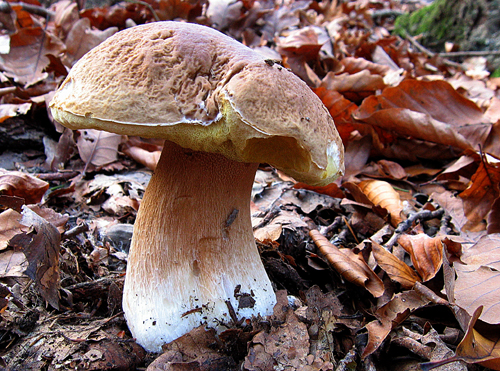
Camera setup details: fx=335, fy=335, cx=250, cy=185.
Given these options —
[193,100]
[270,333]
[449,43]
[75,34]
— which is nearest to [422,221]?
[270,333]

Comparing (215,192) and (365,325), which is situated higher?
(215,192)

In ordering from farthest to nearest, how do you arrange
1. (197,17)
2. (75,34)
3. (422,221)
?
(197,17)
(75,34)
(422,221)

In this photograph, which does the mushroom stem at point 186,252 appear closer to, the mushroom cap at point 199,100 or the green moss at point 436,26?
the mushroom cap at point 199,100

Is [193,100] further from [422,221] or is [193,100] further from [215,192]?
[422,221]

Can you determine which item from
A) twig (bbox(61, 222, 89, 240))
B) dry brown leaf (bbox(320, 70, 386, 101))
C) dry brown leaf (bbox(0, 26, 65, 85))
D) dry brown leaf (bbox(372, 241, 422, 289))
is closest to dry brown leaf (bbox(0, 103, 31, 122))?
dry brown leaf (bbox(0, 26, 65, 85))

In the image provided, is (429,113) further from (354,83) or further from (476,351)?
(476,351)

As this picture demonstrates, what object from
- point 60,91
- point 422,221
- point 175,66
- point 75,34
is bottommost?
point 422,221

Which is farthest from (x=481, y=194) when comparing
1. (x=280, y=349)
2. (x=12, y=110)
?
(x=12, y=110)
